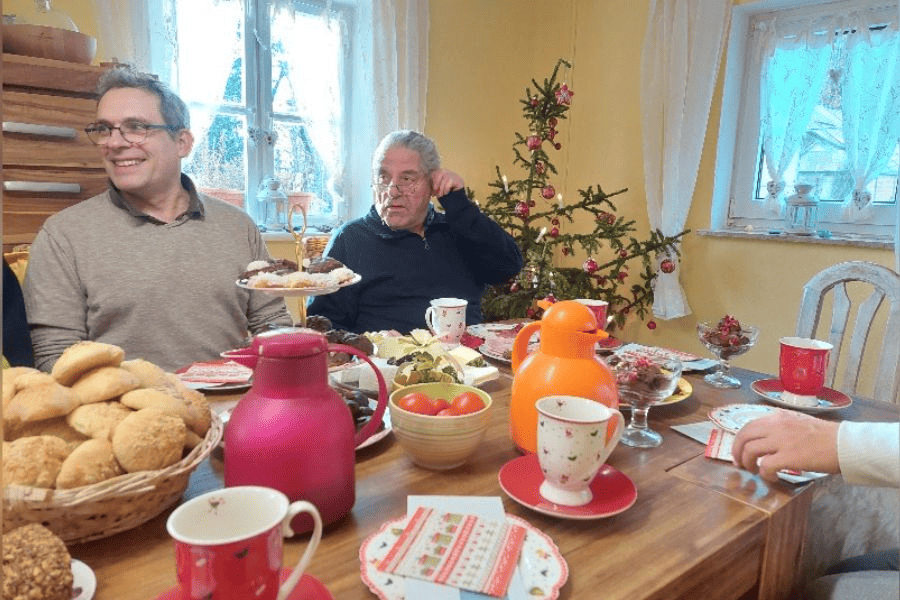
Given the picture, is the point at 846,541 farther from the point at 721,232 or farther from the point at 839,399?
the point at 721,232

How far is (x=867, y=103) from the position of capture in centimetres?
270

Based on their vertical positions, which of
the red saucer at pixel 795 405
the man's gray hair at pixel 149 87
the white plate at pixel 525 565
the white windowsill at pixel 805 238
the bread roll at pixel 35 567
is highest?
the man's gray hair at pixel 149 87

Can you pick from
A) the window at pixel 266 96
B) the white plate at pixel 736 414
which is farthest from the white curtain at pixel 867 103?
the window at pixel 266 96

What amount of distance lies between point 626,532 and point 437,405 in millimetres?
A: 311

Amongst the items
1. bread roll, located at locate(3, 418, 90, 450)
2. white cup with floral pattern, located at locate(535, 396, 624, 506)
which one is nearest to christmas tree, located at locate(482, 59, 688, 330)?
white cup with floral pattern, located at locate(535, 396, 624, 506)

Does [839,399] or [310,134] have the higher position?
[310,134]

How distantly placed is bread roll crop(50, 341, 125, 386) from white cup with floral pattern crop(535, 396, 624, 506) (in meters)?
0.55

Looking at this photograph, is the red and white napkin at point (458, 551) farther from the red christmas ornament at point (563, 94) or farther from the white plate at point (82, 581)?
the red christmas ornament at point (563, 94)

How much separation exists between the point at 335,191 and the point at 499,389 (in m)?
2.34

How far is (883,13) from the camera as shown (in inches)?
104

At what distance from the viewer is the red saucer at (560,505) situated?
77cm

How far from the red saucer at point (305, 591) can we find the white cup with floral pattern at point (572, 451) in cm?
32

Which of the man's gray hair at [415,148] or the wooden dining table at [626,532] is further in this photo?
the man's gray hair at [415,148]

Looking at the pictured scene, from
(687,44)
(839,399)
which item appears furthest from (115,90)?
(687,44)
